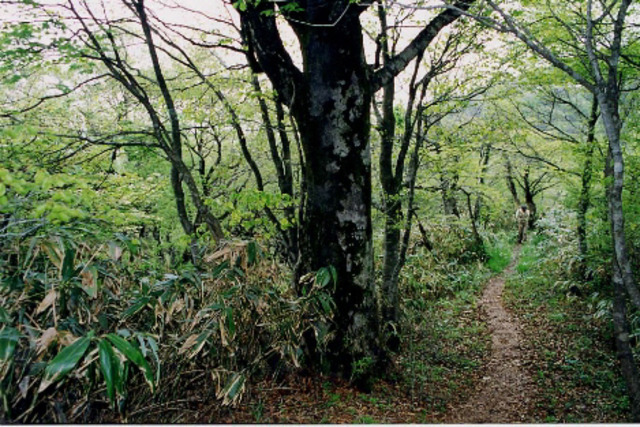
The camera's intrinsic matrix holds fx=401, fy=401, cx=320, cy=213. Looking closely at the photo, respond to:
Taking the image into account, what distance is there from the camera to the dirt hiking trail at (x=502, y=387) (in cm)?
441

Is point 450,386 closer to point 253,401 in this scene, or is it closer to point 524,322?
point 253,401

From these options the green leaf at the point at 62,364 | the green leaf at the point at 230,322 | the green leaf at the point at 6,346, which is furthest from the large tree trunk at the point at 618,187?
the green leaf at the point at 6,346

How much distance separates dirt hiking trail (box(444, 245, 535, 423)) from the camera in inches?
174

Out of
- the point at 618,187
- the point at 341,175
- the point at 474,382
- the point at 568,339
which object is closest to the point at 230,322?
the point at 341,175

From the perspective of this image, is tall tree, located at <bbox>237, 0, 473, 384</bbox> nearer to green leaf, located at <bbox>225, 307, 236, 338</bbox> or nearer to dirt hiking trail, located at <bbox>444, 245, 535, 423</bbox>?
green leaf, located at <bbox>225, 307, 236, 338</bbox>

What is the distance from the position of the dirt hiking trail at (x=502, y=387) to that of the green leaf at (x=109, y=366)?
11.2 ft

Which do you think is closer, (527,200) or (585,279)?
(585,279)

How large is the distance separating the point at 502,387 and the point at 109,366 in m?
4.84

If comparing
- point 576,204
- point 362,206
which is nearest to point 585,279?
point 576,204

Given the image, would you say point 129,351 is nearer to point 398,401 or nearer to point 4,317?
point 4,317

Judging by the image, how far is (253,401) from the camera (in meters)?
3.48

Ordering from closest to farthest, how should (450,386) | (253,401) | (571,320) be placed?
(253,401), (450,386), (571,320)

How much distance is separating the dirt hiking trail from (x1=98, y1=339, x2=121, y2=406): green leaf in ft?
11.2

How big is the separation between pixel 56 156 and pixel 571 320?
8649 mm
